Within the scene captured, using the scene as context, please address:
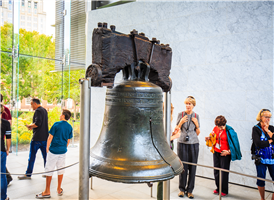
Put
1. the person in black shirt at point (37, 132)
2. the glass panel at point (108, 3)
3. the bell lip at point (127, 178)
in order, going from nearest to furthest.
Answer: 1. the bell lip at point (127, 178)
2. the person in black shirt at point (37, 132)
3. the glass panel at point (108, 3)

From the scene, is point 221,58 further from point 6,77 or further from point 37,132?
point 6,77

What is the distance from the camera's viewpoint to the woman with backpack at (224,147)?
173 inches

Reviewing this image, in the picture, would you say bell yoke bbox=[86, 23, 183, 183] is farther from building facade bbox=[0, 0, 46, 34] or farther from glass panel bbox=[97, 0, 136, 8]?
building facade bbox=[0, 0, 46, 34]

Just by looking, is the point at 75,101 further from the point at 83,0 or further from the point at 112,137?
the point at 112,137

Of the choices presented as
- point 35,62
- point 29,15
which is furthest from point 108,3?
point 35,62

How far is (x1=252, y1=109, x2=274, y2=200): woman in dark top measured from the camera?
3.99m

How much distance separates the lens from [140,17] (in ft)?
21.3

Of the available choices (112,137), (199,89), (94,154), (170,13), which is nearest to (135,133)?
(112,137)

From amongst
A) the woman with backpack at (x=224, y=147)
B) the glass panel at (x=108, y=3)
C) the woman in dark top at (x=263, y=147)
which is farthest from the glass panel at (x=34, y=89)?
the woman in dark top at (x=263, y=147)

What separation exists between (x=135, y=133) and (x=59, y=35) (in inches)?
339

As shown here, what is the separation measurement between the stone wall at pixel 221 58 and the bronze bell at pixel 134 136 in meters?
3.66

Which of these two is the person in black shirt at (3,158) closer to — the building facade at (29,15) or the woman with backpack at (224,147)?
the woman with backpack at (224,147)

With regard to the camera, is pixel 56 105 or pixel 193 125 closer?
pixel 193 125

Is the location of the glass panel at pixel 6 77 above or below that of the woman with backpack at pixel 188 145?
above
